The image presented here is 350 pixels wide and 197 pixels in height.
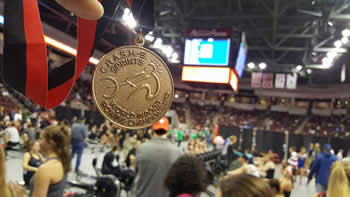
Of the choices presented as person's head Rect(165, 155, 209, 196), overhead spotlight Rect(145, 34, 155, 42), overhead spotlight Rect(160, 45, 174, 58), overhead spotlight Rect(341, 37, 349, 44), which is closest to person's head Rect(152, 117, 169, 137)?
person's head Rect(165, 155, 209, 196)

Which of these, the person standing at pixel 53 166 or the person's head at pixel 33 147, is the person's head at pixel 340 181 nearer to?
the person standing at pixel 53 166

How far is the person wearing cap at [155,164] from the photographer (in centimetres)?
263

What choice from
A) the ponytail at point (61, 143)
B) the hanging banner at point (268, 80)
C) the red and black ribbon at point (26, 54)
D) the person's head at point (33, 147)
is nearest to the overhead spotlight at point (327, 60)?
the hanging banner at point (268, 80)

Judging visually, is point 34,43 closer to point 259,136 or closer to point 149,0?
point 149,0

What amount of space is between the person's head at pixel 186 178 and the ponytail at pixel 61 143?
93 centimetres

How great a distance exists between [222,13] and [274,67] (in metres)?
5.48

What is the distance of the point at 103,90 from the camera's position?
1.27 metres

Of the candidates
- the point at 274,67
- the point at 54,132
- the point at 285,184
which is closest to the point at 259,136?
the point at 274,67

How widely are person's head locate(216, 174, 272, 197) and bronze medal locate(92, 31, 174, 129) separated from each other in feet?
1.63

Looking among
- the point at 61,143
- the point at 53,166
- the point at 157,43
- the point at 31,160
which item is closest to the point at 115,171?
the point at 31,160

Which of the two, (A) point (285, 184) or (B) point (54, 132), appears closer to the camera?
(B) point (54, 132)

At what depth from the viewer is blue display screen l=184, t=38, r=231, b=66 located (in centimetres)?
816

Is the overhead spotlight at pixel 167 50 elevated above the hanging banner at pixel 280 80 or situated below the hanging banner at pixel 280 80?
above

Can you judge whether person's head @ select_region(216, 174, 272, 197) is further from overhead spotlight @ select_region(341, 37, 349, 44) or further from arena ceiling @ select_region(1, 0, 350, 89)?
overhead spotlight @ select_region(341, 37, 349, 44)
